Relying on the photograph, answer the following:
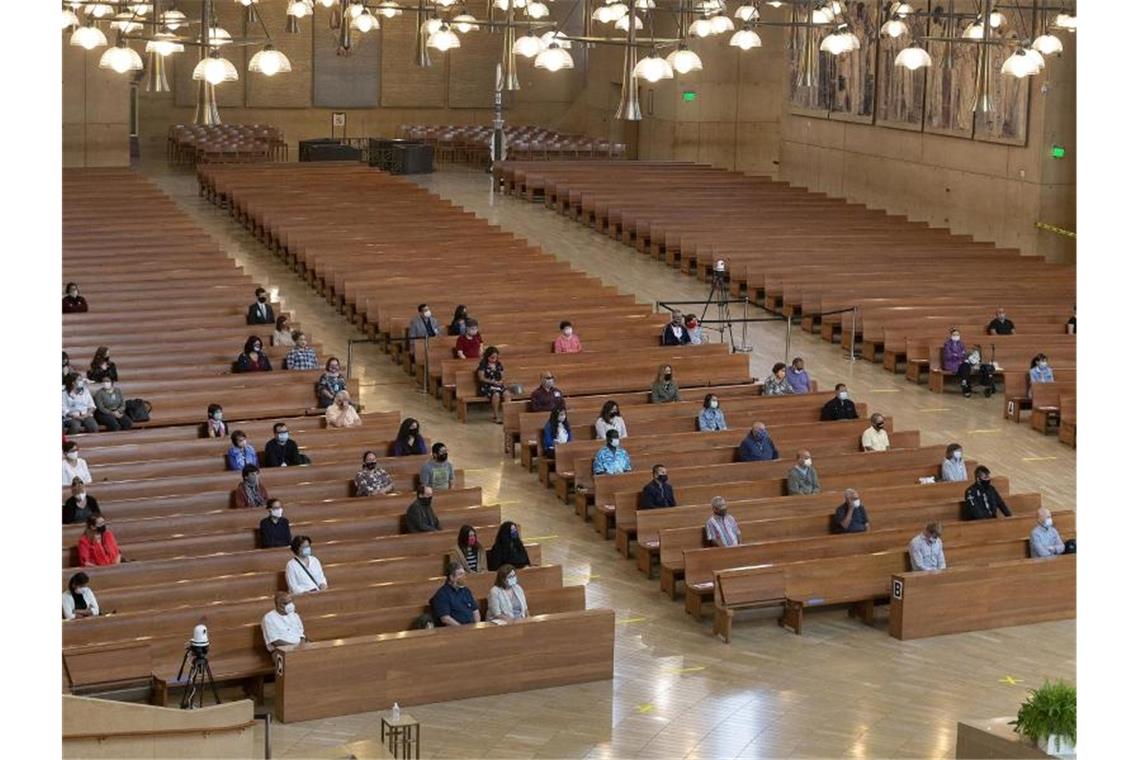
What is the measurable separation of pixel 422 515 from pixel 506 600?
5.56ft

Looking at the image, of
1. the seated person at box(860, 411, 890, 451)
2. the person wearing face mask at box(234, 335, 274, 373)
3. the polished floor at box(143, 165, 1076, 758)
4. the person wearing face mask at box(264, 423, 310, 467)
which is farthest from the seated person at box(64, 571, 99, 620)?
the seated person at box(860, 411, 890, 451)

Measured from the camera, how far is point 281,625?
9.81 m

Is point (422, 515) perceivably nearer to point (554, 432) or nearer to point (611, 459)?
point (611, 459)

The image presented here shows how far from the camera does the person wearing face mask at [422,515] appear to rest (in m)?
11.9

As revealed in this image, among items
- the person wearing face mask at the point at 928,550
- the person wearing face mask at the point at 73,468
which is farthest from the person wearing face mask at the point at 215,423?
the person wearing face mask at the point at 928,550

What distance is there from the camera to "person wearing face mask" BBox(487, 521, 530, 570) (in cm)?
1130

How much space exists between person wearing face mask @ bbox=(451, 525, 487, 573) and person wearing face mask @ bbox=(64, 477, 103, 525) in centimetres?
250

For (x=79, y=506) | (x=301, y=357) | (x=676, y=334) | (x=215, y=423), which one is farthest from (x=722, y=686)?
(x=676, y=334)

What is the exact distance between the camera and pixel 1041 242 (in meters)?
24.4

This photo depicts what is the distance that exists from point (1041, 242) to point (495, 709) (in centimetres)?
1664

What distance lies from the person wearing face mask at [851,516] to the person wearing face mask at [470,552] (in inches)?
109

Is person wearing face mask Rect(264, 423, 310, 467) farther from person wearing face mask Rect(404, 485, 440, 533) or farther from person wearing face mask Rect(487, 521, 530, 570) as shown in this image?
person wearing face mask Rect(487, 521, 530, 570)

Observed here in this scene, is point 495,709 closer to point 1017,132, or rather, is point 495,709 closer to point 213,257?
point 213,257
